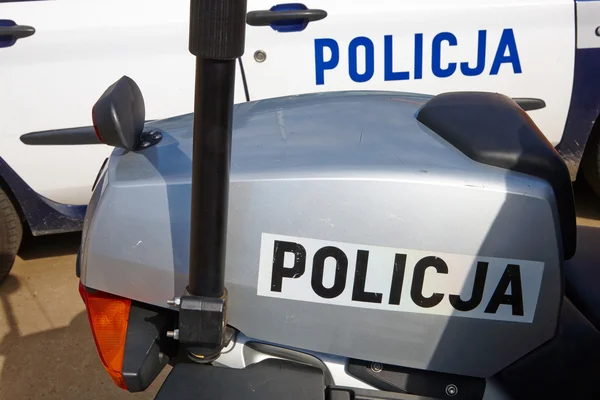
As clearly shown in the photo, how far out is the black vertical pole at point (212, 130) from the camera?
90 cm

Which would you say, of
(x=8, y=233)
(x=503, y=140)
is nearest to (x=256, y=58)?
(x=8, y=233)

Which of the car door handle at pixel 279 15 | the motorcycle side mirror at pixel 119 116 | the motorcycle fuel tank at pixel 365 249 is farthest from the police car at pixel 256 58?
the motorcycle fuel tank at pixel 365 249

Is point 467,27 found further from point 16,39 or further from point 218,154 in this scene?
point 218,154

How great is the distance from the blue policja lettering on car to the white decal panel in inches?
67.1

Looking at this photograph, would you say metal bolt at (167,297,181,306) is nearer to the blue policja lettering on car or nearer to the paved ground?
the paved ground

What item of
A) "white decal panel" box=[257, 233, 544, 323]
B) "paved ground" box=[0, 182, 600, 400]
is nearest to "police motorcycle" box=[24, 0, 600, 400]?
"white decal panel" box=[257, 233, 544, 323]

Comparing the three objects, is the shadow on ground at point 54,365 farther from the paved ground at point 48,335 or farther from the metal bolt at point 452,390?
the metal bolt at point 452,390

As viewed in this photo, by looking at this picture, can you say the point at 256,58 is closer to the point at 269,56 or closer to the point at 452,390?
the point at 269,56

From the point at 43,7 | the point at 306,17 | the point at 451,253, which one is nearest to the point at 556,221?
the point at 451,253

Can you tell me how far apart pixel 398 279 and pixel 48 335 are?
1.89m

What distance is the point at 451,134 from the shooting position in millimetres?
1213

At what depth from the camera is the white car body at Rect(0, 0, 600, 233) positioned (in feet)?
8.50

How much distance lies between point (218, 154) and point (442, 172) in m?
0.37

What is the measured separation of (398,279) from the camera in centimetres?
111
